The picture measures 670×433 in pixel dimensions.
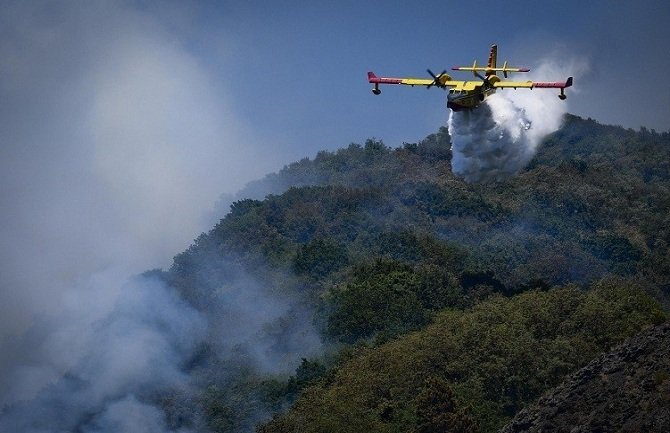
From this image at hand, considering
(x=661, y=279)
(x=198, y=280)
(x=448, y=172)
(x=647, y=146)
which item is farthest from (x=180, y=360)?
(x=647, y=146)

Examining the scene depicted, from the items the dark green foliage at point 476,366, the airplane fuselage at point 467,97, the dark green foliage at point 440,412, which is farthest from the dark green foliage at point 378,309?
the dark green foliage at point 440,412

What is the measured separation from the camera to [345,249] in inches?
4434

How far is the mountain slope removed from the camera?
41.8 metres

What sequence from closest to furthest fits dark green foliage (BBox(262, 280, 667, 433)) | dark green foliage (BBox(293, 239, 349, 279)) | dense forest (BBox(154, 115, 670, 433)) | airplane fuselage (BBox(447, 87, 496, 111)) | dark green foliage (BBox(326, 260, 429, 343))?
dark green foliage (BBox(262, 280, 667, 433)), dense forest (BBox(154, 115, 670, 433)), airplane fuselage (BBox(447, 87, 496, 111)), dark green foliage (BBox(326, 260, 429, 343)), dark green foliage (BBox(293, 239, 349, 279))

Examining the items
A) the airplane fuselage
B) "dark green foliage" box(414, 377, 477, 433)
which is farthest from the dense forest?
the airplane fuselage

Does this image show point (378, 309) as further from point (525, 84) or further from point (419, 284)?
point (525, 84)

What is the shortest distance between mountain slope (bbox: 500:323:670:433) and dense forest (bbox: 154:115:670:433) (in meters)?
6.78

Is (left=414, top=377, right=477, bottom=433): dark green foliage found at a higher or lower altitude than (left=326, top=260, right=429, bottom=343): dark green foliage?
lower

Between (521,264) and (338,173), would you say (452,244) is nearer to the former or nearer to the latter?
(521,264)

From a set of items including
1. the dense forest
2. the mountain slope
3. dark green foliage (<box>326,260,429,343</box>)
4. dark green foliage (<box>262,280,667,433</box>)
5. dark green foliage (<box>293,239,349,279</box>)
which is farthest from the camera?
dark green foliage (<box>293,239,349,279</box>)

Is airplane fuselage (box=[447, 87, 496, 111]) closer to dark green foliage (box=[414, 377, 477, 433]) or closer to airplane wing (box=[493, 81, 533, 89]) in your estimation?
airplane wing (box=[493, 81, 533, 89])

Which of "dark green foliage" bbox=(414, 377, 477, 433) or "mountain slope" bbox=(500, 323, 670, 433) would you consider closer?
"mountain slope" bbox=(500, 323, 670, 433)

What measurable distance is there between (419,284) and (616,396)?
4430cm

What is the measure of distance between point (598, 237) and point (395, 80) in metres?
49.6
